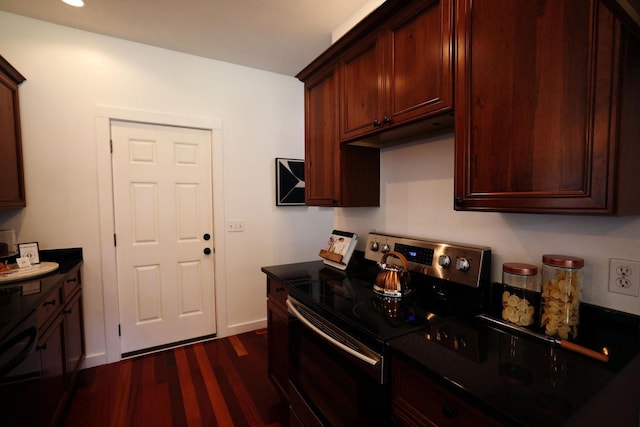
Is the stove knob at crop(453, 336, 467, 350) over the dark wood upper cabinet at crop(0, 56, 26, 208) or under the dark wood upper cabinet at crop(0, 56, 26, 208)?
under

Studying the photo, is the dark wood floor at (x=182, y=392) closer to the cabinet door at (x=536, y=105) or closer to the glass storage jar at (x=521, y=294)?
the glass storage jar at (x=521, y=294)

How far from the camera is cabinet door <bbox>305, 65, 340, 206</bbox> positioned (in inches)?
74.5

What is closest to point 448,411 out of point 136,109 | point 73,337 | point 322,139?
point 322,139

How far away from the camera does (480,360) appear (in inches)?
34.5

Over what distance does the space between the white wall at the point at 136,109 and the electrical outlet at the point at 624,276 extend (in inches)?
102

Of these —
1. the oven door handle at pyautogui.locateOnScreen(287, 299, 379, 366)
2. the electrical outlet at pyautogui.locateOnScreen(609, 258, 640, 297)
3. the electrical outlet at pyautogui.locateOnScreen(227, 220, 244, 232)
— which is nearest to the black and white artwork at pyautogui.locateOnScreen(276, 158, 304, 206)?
the electrical outlet at pyautogui.locateOnScreen(227, 220, 244, 232)

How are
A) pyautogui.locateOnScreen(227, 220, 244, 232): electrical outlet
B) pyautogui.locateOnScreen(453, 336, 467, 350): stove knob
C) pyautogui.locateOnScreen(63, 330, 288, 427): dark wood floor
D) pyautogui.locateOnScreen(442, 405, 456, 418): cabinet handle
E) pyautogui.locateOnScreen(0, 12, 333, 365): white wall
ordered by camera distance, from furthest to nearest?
pyautogui.locateOnScreen(227, 220, 244, 232): electrical outlet, pyautogui.locateOnScreen(0, 12, 333, 365): white wall, pyautogui.locateOnScreen(63, 330, 288, 427): dark wood floor, pyautogui.locateOnScreen(453, 336, 467, 350): stove knob, pyautogui.locateOnScreen(442, 405, 456, 418): cabinet handle

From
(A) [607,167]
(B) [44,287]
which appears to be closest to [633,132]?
(A) [607,167]

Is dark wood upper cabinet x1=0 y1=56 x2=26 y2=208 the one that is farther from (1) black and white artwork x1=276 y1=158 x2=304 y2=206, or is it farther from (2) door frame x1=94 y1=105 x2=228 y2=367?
(1) black and white artwork x1=276 y1=158 x2=304 y2=206

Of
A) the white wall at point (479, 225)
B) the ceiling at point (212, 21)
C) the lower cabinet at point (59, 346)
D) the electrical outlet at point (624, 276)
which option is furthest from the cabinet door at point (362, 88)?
the lower cabinet at point (59, 346)

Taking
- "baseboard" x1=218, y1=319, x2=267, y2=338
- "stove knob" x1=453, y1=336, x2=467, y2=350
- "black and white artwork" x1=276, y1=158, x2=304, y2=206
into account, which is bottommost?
"baseboard" x1=218, y1=319, x2=267, y2=338

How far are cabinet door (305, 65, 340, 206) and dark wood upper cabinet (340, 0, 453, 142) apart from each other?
11 centimetres

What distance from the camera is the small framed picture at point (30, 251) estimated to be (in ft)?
6.63

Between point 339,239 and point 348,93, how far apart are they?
0.93 meters
